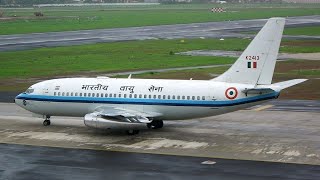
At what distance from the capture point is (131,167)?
39875mm

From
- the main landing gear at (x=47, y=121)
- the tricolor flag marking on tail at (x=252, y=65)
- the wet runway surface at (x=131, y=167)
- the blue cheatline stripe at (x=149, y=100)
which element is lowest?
the wet runway surface at (x=131, y=167)

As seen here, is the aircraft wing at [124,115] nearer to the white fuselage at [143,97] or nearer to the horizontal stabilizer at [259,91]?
the white fuselage at [143,97]

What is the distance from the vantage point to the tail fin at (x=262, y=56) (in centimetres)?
4791

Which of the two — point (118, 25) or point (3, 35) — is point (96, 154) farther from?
point (118, 25)

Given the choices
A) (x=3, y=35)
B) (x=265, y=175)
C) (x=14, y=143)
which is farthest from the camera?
(x=3, y=35)

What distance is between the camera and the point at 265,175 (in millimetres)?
37375

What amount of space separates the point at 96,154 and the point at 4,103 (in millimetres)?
24820

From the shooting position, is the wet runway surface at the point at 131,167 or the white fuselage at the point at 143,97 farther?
the white fuselage at the point at 143,97

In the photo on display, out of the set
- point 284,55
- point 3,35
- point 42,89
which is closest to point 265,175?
point 42,89

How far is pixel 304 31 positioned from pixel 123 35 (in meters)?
38.2

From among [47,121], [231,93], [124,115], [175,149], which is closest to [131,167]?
[175,149]

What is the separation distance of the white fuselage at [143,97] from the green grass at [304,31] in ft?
310

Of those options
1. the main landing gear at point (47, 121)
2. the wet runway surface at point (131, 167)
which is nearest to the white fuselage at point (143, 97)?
the main landing gear at point (47, 121)

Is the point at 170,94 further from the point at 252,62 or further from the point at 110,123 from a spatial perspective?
the point at 252,62
